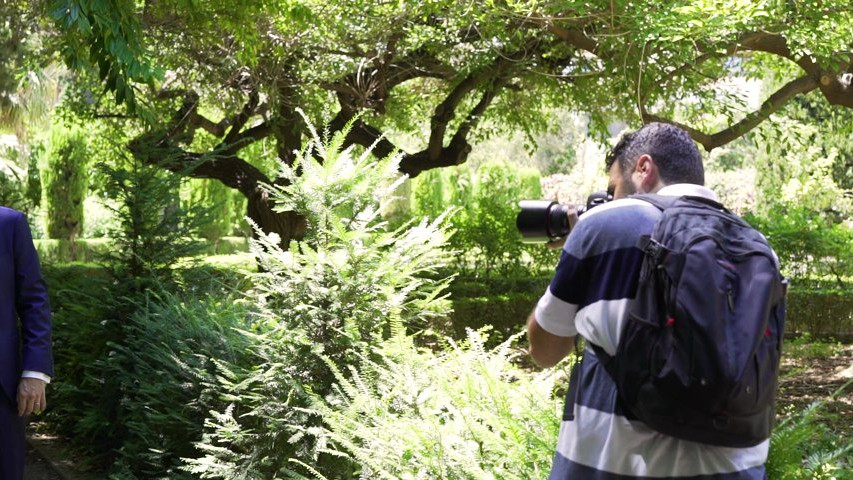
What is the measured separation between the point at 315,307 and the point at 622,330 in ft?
9.63

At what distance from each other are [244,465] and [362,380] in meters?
0.80

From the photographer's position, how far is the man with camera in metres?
2.51

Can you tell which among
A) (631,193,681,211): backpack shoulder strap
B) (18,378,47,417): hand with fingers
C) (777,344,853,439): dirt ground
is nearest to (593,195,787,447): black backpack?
(631,193,681,211): backpack shoulder strap

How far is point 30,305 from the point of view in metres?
4.63

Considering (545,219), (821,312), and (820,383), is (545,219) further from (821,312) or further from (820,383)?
(821,312)

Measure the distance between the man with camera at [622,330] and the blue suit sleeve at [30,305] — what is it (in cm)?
266

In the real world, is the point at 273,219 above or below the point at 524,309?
above

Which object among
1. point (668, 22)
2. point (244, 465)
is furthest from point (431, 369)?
point (668, 22)

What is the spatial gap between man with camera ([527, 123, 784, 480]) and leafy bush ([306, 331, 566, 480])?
0.90 m

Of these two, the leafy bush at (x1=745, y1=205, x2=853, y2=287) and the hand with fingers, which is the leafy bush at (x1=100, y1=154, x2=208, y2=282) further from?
the leafy bush at (x1=745, y1=205, x2=853, y2=287)

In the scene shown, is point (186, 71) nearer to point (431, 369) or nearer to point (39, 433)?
point (39, 433)

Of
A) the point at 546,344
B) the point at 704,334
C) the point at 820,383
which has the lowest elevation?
the point at 820,383

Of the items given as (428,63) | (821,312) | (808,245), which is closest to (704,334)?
(428,63)

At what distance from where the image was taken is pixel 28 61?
41.8 feet
